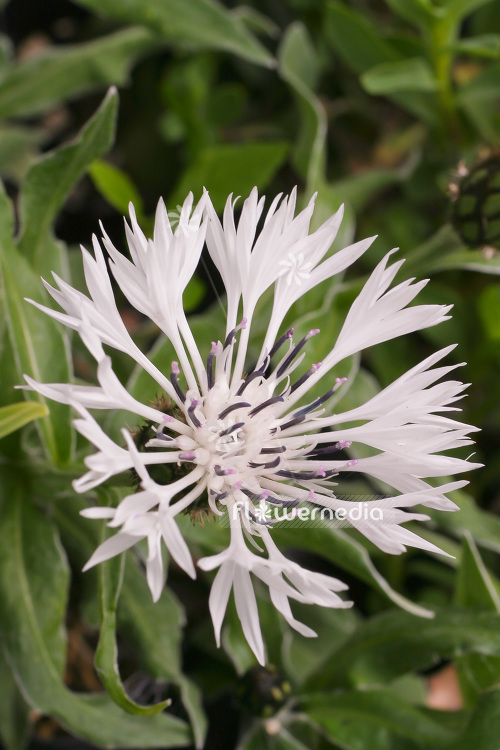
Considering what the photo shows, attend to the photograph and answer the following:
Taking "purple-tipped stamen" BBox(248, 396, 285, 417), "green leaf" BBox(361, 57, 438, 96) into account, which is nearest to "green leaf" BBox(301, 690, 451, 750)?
"purple-tipped stamen" BBox(248, 396, 285, 417)

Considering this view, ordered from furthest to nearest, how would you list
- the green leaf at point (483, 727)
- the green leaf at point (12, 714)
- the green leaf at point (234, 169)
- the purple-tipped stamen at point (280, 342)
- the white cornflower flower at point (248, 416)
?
the green leaf at point (234, 169), the green leaf at point (12, 714), the green leaf at point (483, 727), the purple-tipped stamen at point (280, 342), the white cornflower flower at point (248, 416)

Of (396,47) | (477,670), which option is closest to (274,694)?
(477,670)

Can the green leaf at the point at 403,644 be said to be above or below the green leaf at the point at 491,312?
below

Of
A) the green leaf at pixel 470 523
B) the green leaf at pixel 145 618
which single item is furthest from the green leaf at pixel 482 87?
the green leaf at pixel 145 618

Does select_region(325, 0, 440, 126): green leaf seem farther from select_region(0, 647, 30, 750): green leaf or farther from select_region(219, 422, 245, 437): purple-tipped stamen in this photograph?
select_region(0, 647, 30, 750): green leaf

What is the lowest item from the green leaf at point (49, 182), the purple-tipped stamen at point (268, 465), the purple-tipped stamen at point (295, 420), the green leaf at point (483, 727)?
the green leaf at point (483, 727)

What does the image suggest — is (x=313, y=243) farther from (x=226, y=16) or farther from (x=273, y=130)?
(x=273, y=130)

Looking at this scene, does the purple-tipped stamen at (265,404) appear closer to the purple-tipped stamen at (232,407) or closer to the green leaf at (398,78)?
the purple-tipped stamen at (232,407)
